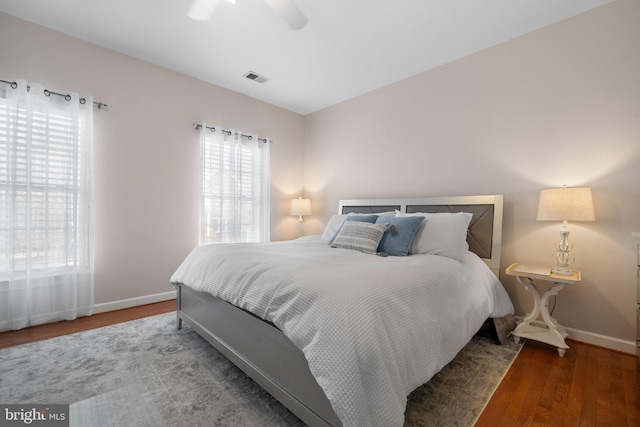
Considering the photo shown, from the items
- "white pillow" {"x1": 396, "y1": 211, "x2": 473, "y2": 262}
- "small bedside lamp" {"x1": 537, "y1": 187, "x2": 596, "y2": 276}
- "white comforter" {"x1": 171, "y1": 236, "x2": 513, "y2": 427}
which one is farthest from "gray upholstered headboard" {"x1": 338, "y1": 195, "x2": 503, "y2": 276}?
"white comforter" {"x1": 171, "y1": 236, "x2": 513, "y2": 427}

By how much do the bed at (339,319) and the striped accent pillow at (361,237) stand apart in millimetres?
135

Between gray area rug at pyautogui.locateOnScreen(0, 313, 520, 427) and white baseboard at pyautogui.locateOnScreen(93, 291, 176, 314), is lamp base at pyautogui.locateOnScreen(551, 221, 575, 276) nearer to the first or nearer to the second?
gray area rug at pyautogui.locateOnScreen(0, 313, 520, 427)

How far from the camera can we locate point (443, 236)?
2.41 m

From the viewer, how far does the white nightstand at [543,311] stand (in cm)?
213

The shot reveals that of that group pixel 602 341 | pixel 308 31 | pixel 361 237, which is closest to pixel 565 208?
pixel 602 341

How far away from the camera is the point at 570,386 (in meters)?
1.77

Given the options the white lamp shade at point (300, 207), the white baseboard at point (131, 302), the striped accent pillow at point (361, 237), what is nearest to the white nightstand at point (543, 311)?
the striped accent pillow at point (361, 237)

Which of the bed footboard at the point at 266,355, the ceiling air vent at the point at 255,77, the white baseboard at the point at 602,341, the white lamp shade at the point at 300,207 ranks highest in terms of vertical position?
the ceiling air vent at the point at 255,77

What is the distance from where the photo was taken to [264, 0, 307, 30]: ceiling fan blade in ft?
6.25

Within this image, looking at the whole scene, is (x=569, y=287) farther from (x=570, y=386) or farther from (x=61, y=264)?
(x=61, y=264)

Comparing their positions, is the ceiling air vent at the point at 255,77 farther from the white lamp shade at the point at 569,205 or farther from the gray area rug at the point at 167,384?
the white lamp shade at the point at 569,205

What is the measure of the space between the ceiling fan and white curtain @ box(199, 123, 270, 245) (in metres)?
1.68

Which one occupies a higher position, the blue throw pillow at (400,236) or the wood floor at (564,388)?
the blue throw pillow at (400,236)

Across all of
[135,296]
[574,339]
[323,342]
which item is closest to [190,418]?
[323,342]
